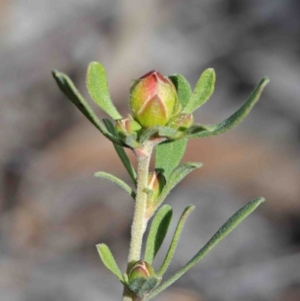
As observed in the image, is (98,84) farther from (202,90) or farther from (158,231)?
(158,231)

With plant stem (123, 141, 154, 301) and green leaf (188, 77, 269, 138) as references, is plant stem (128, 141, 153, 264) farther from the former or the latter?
green leaf (188, 77, 269, 138)

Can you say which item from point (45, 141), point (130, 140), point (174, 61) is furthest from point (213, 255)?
point (130, 140)

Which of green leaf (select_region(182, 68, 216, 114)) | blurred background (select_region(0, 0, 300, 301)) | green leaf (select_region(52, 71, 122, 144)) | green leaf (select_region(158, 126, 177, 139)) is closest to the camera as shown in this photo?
green leaf (select_region(52, 71, 122, 144))

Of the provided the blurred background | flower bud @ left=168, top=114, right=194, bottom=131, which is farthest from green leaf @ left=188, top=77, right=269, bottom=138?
the blurred background

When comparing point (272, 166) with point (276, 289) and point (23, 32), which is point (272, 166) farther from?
point (23, 32)

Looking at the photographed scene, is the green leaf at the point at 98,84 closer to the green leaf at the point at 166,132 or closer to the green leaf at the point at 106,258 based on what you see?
the green leaf at the point at 166,132

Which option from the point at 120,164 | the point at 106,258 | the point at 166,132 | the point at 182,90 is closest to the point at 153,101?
the point at 166,132
